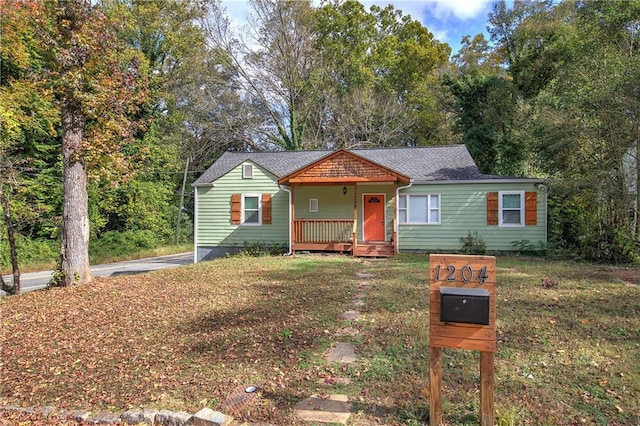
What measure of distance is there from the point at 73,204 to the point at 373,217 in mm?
9536

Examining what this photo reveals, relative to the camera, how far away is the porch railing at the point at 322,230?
13336 millimetres

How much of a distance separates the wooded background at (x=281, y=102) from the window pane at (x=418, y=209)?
11.0 feet

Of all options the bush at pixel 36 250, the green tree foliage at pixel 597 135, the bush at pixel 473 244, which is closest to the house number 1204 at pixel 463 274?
the green tree foliage at pixel 597 135

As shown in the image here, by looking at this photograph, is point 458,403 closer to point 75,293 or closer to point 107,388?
point 107,388

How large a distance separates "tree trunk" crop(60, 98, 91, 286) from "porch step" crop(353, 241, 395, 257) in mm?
8109

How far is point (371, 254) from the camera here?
1275cm

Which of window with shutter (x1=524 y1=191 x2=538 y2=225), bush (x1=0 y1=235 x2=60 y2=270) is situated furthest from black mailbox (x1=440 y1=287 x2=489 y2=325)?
bush (x1=0 y1=235 x2=60 y2=270)

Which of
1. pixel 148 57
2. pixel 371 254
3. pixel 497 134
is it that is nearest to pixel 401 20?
pixel 497 134

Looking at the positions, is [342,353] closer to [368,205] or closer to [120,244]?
[368,205]

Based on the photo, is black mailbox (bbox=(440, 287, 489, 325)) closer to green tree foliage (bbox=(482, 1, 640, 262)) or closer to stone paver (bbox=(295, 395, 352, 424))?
stone paver (bbox=(295, 395, 352, 424))

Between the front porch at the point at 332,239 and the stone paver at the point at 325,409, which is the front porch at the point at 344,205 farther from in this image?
the stone paver at the point at 325,409

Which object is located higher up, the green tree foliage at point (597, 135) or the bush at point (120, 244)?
the green tree foliage at point (597, 135)

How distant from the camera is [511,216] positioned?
12.6m

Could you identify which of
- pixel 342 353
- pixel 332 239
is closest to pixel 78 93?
pixel 342 353
